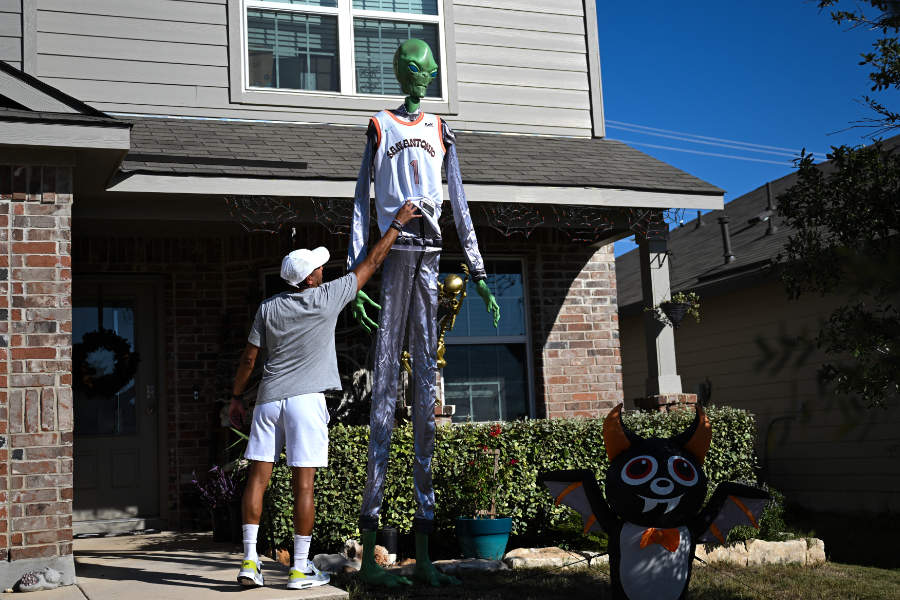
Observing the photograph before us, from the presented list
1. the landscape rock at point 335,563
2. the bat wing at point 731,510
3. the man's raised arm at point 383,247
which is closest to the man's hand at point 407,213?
the man's raised arm at point 383,247

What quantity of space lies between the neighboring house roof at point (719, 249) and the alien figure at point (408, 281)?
5.58 m

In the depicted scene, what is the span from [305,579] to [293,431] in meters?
0.70

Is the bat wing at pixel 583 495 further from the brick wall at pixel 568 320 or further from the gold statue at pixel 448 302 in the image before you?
the brick wall at pixel 568 320

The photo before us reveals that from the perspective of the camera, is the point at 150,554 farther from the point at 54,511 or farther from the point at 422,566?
the point at 422,566

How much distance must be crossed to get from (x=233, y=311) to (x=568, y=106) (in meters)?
3.68

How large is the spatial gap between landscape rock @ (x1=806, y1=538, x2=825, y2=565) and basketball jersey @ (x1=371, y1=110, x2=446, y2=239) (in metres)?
3.40

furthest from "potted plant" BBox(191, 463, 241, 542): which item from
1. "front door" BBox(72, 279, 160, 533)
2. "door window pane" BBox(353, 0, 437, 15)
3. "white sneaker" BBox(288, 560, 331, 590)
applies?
"door window pane" BBox(353, 0, 437, 15)

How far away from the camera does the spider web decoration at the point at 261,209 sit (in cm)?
704

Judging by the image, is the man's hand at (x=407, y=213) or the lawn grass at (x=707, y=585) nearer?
the man's hand at (x=407, y=213)

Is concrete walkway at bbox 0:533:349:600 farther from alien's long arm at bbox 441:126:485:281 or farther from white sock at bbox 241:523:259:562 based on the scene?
alien's long arm at bbox 441:126:485:281

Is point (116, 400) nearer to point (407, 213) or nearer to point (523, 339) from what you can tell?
point (523, 339)

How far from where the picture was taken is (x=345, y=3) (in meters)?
8.41

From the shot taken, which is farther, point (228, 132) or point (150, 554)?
A: point (228, 132)

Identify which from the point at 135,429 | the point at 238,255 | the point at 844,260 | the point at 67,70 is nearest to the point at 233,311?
the point at 238,255
